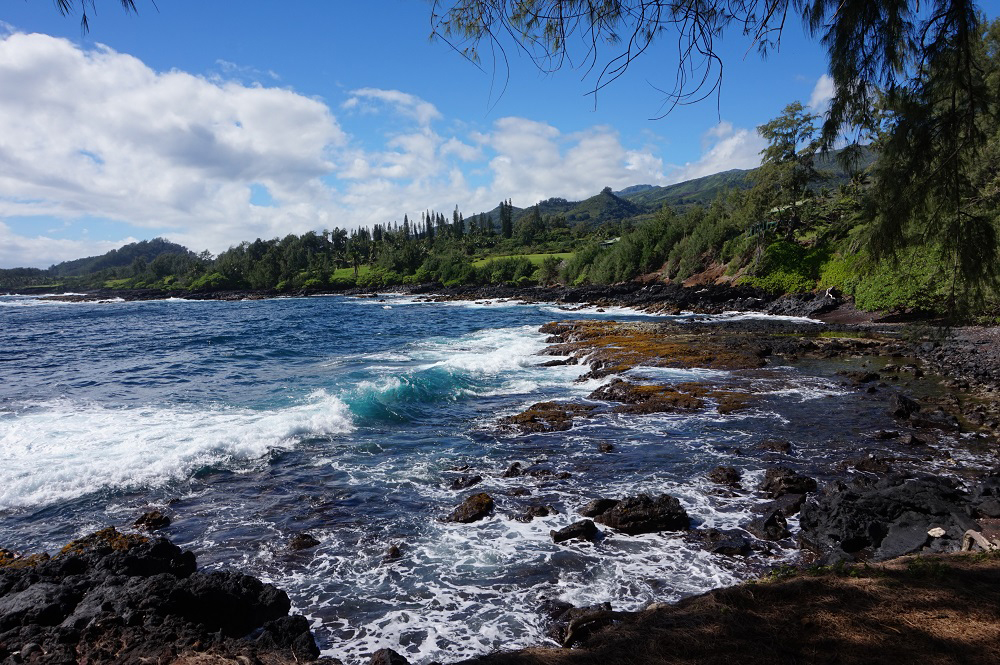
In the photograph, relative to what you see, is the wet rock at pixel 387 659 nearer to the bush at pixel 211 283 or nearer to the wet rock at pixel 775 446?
the wet rock at pixel 775 446

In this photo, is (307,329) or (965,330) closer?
(965,330)

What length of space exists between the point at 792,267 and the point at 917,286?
16118 millimetres

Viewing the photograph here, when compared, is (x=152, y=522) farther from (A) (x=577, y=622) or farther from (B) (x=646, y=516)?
(B) (x=646, y=516)

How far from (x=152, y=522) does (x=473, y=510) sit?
5.29 metres

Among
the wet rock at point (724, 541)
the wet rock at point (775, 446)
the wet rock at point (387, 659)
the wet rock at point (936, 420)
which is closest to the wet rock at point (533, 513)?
the wet rock at point (724, 541)

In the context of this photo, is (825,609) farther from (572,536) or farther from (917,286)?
(917,286)

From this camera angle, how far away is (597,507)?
830 centimetres

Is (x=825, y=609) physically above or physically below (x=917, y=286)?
below

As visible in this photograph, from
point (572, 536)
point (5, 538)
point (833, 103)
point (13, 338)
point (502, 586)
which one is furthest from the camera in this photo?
point (13, 338)

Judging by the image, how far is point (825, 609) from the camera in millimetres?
4348

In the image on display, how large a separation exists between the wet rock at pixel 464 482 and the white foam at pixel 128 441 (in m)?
5.00

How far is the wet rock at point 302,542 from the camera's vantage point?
25.0 ft

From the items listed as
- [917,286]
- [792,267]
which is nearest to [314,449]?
[917,286]

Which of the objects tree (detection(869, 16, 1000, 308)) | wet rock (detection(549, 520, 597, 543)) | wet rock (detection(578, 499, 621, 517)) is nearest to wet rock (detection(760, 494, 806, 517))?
wet rock (detection(578, 499, 621, 517))
